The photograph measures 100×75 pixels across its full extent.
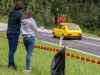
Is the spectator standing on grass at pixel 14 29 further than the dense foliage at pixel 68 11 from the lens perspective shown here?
No

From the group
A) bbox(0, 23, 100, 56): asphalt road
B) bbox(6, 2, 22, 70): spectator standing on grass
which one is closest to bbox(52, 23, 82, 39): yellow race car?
bbox(0, 23, 100, 56): asphalt road

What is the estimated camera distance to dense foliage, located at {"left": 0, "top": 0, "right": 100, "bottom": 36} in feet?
156

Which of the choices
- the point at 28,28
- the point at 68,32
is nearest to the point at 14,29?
the point at 28,28

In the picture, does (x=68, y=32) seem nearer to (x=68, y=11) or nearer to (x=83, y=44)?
(x=83, y=44)

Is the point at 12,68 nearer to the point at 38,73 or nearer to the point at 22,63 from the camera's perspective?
the point at 38,73

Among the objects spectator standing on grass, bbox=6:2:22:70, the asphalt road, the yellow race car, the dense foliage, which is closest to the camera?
spectator standing on grass, bbox=6:2:22:70

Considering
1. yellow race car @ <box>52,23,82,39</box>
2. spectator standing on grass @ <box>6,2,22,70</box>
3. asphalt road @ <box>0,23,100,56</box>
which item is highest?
spectator standing on grass @ <box>6,2,22,70</box>

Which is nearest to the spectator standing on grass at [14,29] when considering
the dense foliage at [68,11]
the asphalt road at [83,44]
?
the asphalt road at [83,44]

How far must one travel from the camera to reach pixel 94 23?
156 feet

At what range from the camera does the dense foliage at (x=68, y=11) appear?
156 ft

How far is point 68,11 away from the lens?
5294cm

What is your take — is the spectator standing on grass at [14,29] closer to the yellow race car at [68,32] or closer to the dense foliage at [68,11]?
the yellow race car at [68,32]

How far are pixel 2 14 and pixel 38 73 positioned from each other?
49859mm

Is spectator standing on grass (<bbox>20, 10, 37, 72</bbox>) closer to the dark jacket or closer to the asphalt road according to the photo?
the dark jacket
